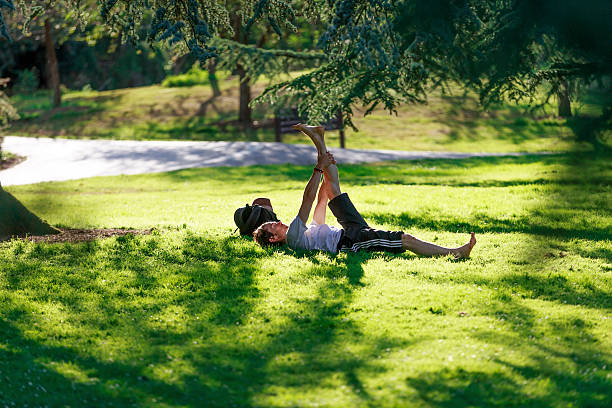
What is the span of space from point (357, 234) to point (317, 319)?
2.20 metres

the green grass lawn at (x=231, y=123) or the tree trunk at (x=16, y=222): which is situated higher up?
the green grass lawn at (x=231, y=123)

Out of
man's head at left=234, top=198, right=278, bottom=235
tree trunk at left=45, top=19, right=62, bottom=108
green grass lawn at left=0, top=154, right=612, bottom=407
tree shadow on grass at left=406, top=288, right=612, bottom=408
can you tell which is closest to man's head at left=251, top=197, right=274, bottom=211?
man's head at left=234, top=198, right=278, bottom=235

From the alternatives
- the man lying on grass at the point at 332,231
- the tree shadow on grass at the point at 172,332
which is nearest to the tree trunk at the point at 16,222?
the tree shadow on grass at the point at 172,332

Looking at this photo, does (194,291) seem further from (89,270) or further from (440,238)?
(440,238)

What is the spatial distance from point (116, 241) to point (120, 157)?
14.0 meters

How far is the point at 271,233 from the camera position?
803cm

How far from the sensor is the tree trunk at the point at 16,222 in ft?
29.3

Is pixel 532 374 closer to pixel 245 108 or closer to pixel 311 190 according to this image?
pixel 311 190

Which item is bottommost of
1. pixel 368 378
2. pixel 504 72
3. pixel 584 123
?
pixel 368 378

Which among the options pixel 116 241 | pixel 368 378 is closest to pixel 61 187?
pixel 116 241

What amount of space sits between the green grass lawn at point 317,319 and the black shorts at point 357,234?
13 centimetres

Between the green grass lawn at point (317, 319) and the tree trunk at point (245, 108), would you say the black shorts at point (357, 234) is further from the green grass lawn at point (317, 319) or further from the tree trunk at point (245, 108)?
the tree trunk at point (245, 108)

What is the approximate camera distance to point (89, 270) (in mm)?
7316

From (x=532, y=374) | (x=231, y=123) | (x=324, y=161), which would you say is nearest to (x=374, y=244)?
(x=324, y=161)
